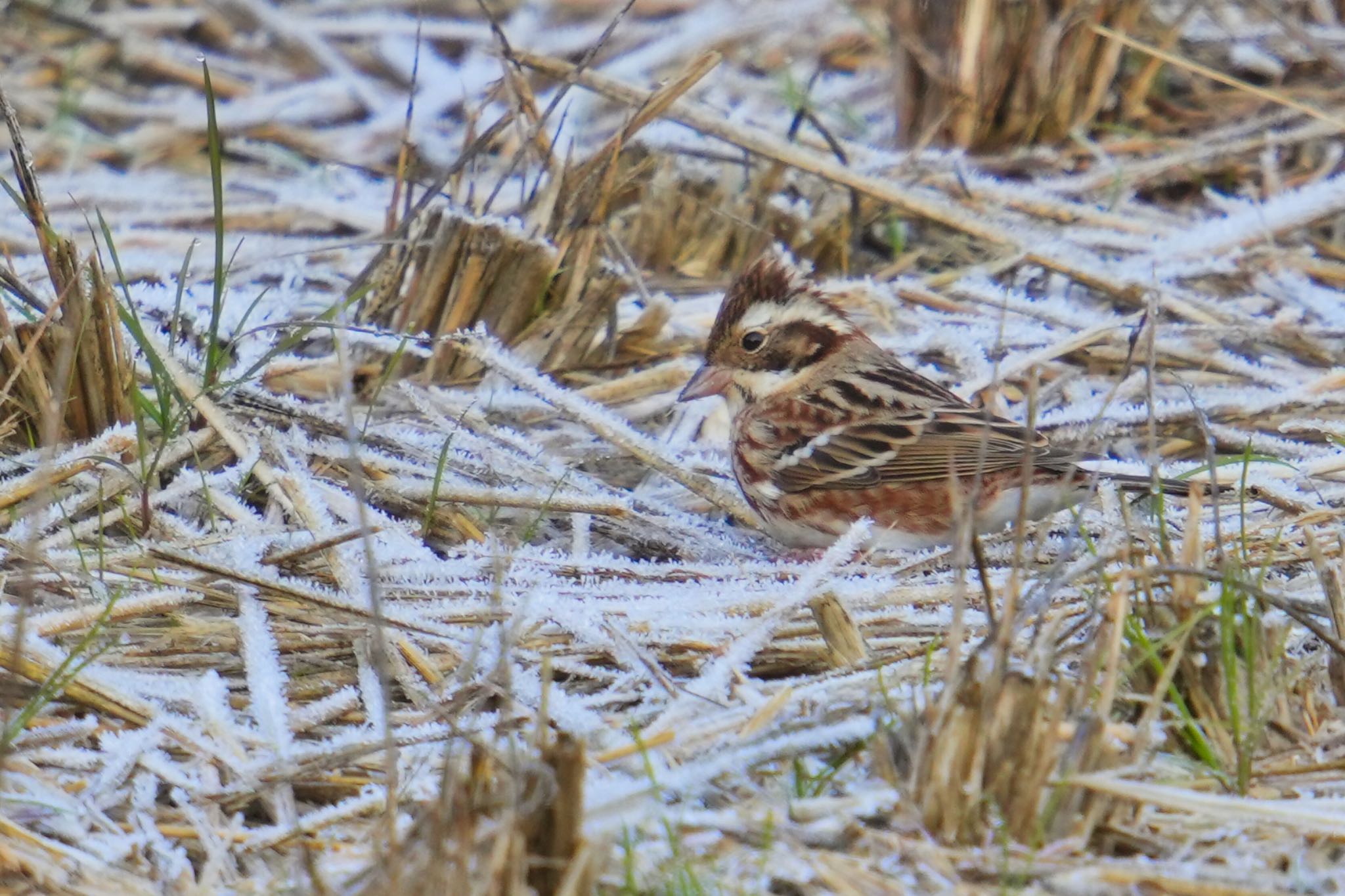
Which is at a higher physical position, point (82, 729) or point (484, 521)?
point (484, 521)

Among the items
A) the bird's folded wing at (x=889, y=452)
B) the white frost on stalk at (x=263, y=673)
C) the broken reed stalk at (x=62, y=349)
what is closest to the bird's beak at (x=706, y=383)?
the bird's folded wing at (x=889, y=452)

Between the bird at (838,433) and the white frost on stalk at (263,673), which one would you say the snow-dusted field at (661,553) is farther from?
the bird at (838,433)

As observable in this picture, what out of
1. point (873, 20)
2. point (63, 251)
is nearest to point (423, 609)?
point (63, 251)

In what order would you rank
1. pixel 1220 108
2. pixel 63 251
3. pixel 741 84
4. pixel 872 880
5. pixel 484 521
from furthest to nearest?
pixel 741 84, pixel 1220 108, pixel 484 521, pixel 63 251, pixel 872 880

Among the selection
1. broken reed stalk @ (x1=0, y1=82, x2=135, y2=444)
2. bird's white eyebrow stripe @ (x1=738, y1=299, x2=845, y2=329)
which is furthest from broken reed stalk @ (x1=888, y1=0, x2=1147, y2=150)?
broken reed stalk @ (x1=0, y1=82, x2=135, y2=444)

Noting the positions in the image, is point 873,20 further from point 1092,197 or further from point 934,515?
point 934,515

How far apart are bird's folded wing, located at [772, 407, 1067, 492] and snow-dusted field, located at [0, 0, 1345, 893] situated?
10.4 inches

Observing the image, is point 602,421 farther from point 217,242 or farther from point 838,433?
point 217,242

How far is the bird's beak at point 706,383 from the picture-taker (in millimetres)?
5004

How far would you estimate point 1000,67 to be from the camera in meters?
6.81

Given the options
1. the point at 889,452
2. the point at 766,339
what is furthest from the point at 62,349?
the point at 889,452

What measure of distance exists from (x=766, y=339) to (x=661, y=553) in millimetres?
819

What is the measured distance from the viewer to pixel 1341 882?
2.69 m

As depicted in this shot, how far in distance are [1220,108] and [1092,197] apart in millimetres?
990
